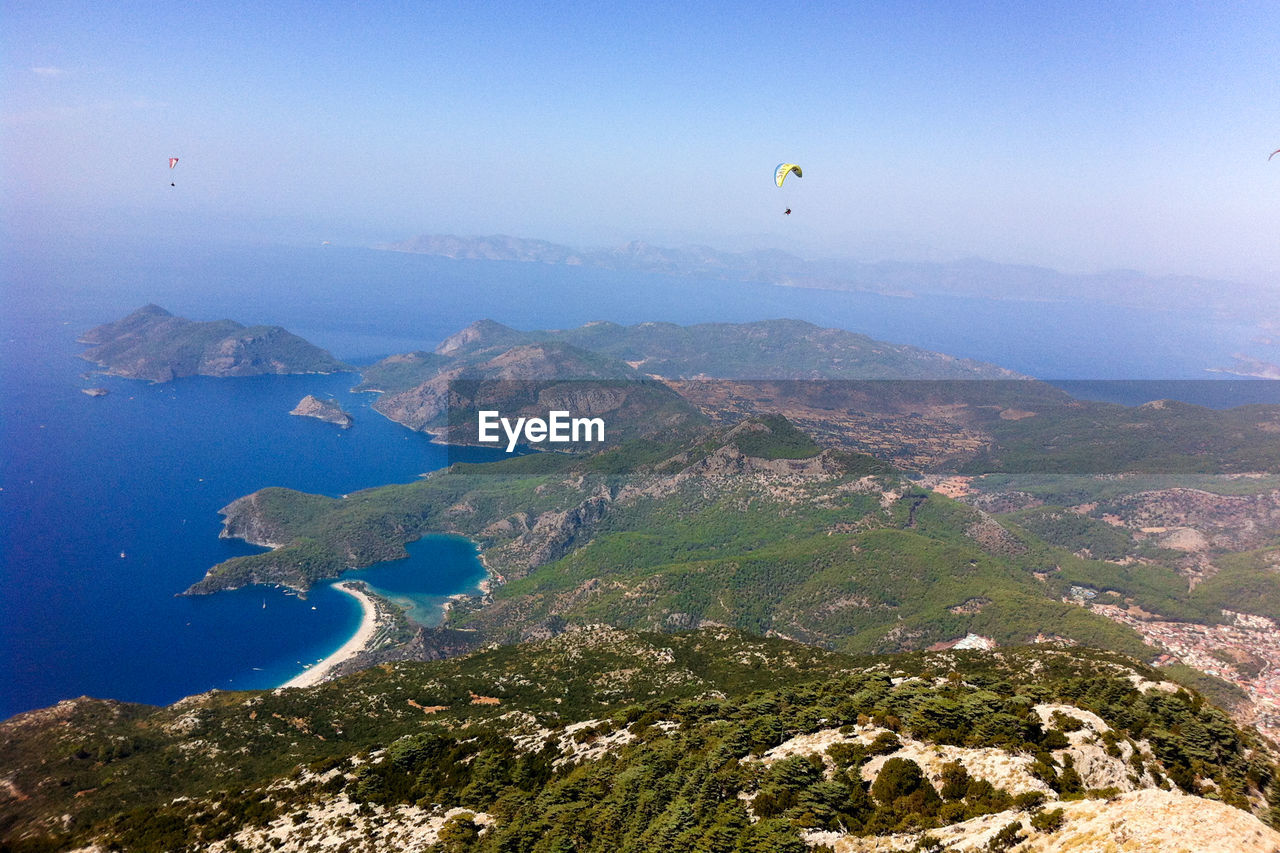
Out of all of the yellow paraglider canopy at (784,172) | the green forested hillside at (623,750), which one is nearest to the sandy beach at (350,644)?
the green forested hillside at (623,750)

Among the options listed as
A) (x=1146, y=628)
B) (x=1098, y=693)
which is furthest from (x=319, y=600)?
(x=1146, y=628)

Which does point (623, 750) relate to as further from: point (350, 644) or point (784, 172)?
point (350, 644)

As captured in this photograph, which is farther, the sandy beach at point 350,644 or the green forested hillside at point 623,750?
the sandy beach at point 350,644

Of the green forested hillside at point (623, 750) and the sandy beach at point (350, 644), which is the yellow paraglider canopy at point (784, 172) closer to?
the green forested hillside at point (623, 750)

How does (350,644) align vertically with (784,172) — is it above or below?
below

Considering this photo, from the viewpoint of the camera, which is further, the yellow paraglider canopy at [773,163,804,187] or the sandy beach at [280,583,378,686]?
the sandy beach at [280,583,378,686]

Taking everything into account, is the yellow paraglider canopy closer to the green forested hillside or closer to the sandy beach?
the green forested hillside

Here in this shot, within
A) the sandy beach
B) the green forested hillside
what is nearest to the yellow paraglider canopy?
the green forested hillside

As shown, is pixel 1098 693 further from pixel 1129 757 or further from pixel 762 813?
pixel 762 813

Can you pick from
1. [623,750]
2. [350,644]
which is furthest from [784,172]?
[350,644]
